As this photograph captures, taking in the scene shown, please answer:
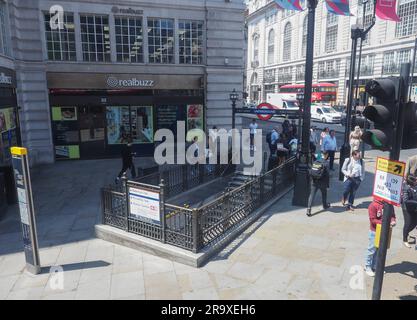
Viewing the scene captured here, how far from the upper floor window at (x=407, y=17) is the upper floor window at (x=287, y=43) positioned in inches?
1114

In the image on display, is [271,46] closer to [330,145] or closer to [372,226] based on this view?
[330,145]

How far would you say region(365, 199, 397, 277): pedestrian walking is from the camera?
240 inches

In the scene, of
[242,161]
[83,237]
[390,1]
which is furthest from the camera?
[242,161]

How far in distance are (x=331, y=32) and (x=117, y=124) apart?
50.9m

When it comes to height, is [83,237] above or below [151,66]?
below

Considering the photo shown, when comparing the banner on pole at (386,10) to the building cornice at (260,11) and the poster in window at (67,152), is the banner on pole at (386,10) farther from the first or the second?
the building cornice at (260,11)

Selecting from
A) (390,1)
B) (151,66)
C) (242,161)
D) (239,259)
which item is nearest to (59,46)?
(151,66)

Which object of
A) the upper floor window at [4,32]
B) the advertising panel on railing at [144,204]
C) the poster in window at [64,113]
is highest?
the upper floor window at [4,32]

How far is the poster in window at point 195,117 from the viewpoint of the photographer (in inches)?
763

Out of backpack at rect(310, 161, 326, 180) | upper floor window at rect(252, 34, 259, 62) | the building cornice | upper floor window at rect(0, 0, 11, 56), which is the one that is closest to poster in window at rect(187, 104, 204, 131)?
upper floor window at rect(0, 0, 11, 56)

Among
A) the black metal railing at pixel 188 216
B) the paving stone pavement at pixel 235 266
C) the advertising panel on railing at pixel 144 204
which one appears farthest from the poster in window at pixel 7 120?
the advertising panel on railing at pixel 144 204

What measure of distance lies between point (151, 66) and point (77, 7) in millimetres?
4368

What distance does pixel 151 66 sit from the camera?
18.0 m

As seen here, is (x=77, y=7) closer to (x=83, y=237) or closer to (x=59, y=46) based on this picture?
(x=59, y=46)
